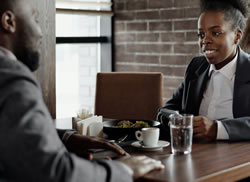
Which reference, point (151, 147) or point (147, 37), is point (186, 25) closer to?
point (147, 37)

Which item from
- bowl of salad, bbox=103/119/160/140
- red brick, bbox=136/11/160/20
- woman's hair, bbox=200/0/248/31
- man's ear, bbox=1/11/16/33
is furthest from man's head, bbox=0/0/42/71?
red brick, bbox=136/11/160/20

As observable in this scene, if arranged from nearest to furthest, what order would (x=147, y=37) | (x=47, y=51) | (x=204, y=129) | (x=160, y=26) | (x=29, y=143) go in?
1. (x=29, y=143)
2. (x=204, y=129)
3. (x=47, y=51)
4. (x=160, y=26)
5. (x=147, y=37)

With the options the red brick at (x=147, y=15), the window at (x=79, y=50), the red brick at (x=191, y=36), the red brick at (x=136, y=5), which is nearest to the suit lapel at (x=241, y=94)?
the red brick at (x=191, y=36)

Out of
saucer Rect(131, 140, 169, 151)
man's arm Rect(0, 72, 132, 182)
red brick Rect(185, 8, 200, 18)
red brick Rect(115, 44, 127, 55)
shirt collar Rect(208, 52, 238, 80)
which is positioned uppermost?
red brick Rect(185, 8, 200, 18)

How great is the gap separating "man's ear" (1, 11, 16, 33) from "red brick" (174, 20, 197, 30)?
224 centimetres

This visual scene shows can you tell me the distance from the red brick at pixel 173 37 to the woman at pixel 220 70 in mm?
1162

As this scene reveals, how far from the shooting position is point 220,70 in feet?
7.56

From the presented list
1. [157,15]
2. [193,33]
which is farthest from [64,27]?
[193,33]

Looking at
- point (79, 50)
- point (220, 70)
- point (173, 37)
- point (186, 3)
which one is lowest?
point (220, 70)

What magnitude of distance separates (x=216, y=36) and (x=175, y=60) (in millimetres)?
1405

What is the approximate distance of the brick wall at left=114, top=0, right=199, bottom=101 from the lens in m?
3.53

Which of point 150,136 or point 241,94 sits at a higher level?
point 241,94

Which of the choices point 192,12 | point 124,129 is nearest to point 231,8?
point 124,129

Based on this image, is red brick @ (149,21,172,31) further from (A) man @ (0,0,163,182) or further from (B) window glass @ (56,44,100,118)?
(A) man @ (0,0,163,182)
